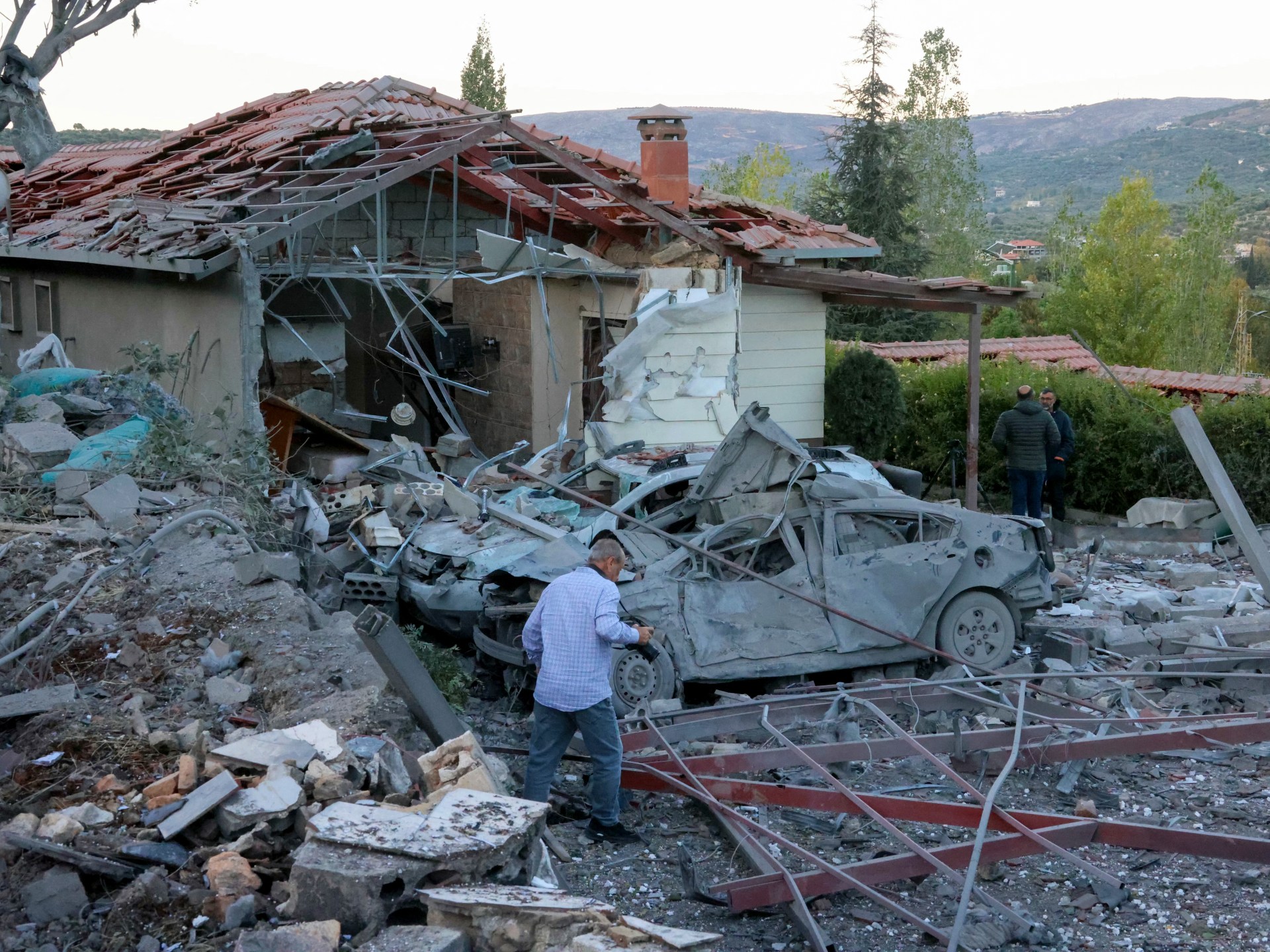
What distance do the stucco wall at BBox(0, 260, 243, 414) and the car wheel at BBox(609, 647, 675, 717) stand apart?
5.64m

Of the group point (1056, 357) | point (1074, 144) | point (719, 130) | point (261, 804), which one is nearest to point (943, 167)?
point (1056, 357)

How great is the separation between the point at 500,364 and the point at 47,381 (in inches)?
224

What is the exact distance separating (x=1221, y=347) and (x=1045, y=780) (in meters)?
36.4

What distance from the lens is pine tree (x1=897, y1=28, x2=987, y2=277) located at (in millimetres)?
43656

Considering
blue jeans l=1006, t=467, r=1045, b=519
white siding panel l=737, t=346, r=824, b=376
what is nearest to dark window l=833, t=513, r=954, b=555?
blue jeans l=1006, t=467, r=1045, b=519

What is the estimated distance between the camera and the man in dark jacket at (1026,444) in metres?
13.9

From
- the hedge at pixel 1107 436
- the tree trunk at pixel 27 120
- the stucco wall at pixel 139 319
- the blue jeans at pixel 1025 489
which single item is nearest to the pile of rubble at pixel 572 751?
the stucco wall at pixel 139 319

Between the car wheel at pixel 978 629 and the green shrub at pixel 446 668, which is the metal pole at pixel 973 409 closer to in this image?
the car wheel at pixel 978 629

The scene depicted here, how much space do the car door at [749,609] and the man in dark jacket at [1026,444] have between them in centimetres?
598

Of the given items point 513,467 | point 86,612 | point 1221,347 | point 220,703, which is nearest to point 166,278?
point 513,467

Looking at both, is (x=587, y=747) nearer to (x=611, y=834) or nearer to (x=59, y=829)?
(x=611, y=834)

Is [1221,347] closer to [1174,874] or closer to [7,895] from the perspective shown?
[1174,874]

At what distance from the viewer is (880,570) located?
8.97m

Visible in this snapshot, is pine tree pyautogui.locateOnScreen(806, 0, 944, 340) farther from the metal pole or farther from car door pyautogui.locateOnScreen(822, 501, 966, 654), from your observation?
car door pyautogui.locateOnScreen(822, 501, 966, 654)
